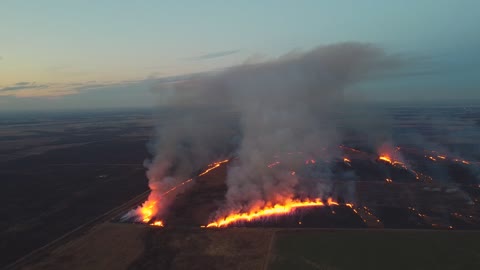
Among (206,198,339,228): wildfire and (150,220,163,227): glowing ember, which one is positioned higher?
(150,220,163,227): glowing ember

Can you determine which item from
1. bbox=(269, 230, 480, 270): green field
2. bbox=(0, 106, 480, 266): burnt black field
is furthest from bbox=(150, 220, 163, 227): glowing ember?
bbox=(269, 230, 480, 270): green field

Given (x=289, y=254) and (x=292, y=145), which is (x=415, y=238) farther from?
(x=292, y=145)

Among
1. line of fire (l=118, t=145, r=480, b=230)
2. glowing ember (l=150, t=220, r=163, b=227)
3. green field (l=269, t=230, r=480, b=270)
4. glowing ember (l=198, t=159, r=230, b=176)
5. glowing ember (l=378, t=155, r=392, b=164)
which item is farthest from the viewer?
glowing ember (l=378, t=155, r=392, b=164)

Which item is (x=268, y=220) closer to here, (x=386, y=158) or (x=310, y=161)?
(x=310, y=161)

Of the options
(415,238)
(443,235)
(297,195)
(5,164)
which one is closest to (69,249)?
(297,195)

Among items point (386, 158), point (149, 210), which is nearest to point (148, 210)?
point (149, 210)

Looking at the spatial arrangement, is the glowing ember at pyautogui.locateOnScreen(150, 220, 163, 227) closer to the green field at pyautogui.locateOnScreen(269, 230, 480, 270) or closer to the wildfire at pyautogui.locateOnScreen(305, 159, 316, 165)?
the green field at pyautogui.locateOnScreen(269, 230, 480, 270)
